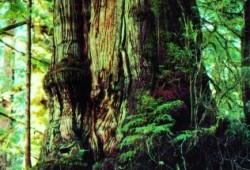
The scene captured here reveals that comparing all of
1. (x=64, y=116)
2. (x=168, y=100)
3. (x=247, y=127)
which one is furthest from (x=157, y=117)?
(x=64, y=116)

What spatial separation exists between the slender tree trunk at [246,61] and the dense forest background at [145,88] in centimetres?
1

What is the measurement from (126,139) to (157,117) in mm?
349

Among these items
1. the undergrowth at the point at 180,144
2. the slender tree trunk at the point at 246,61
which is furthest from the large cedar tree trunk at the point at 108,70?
the slender tree trunk at the point at 246,61

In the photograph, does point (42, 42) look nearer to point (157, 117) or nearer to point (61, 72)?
point (61, 72)

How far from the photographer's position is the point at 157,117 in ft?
10.9

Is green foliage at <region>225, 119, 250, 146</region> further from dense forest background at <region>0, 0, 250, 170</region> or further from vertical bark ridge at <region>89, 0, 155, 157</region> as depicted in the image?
vertical bark ridge at <region>89, 0, 155, 157</region>

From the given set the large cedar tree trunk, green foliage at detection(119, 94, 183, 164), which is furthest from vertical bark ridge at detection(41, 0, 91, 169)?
green foliage at detection(119, 94, 183, 164)

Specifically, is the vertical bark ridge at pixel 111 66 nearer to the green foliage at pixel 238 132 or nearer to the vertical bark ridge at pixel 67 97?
the vertical bark ridge at pixel 67 97

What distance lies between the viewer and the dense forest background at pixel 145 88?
3.24 m

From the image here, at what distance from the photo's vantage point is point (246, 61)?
3.79 metres

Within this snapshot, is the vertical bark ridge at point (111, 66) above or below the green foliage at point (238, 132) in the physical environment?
above

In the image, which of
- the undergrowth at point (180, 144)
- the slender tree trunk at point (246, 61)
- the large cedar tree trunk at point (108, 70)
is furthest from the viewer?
the large cedar tree trunk at point (108, 70)

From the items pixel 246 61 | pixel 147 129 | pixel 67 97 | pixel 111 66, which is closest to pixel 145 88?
pixel 111 66

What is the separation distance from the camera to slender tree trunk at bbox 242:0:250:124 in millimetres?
3488
